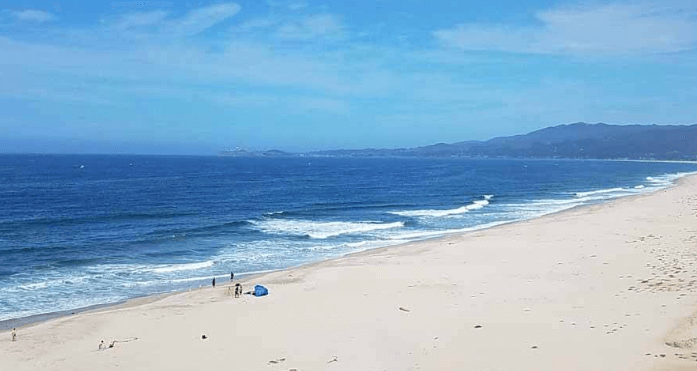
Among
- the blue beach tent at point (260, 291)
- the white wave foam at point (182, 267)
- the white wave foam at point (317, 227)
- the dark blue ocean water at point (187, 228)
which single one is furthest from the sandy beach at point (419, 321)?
the white wave foam at point (317, 227)

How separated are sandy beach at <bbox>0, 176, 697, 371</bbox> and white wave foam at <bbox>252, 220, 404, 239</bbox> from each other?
10.4m

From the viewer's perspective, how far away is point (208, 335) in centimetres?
1675

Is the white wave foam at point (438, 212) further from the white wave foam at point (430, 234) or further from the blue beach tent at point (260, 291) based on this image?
the blue beach tent at point (260, 291)

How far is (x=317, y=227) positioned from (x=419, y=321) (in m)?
23.7

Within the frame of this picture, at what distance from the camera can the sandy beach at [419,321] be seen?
1423 centimetres

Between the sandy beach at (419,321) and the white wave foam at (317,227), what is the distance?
10390 mm

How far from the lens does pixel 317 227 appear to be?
133 feet

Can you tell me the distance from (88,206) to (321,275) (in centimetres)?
3247

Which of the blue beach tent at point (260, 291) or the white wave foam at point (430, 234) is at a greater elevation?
the blue beach tent at point (260, 291)

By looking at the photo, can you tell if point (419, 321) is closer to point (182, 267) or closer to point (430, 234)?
point (182, 267)

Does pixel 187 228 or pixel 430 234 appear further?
pixel 187 228

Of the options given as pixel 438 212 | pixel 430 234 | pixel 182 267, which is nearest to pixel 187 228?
pixel 182 267

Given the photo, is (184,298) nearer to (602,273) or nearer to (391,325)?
(391,325)

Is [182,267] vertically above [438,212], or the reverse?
[438,212]
